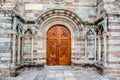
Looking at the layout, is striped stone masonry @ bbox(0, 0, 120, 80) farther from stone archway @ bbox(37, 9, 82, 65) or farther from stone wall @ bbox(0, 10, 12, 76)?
stone wall @ bbox(0, 10, 12, 76)

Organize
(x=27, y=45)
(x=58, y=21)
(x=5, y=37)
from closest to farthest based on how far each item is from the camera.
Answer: (x=5, y=37), (x=27, y=45), (x=58, y=21)

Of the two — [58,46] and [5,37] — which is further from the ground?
[5,37]

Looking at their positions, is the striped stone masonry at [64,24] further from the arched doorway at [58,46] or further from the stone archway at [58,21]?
the arched doorway at [58,46]

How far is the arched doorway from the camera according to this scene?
33.1 feet

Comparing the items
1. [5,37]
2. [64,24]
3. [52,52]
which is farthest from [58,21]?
[5,37]

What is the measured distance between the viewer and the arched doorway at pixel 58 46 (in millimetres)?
10094

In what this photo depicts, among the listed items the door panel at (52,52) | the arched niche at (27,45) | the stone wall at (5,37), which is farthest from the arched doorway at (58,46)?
the stone wall at (5,37)

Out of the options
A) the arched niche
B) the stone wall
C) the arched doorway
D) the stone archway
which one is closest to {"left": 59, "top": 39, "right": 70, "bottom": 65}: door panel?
the arched doorway

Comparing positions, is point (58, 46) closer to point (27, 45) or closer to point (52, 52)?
point (52, 52)

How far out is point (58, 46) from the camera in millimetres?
10109

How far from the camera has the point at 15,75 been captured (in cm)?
757

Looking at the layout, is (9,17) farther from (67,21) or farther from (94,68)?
(94,68)

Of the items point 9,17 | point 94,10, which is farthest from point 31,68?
point 94,10

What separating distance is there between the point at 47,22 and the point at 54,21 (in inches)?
14.2
